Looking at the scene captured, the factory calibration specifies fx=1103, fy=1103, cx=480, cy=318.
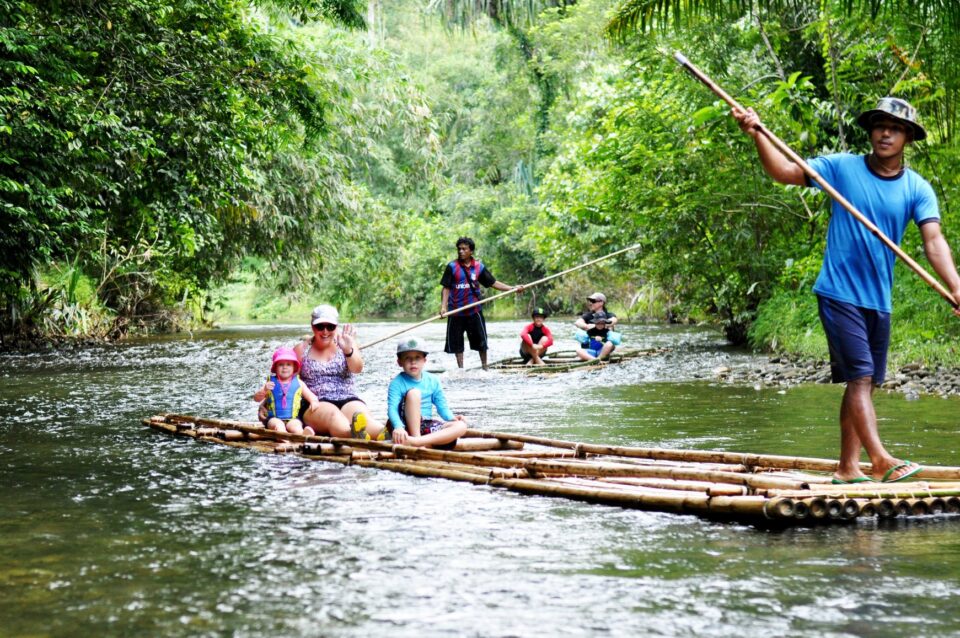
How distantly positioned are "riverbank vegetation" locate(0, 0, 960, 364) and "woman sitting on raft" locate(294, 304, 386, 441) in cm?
380

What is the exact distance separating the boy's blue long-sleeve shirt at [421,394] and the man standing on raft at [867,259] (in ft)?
9.58

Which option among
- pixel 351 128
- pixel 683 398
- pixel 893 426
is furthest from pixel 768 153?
pixel 351 128

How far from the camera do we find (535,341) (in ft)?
55.0

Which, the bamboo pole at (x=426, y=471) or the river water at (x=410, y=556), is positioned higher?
the bamboo pole at (x=426, y=471)

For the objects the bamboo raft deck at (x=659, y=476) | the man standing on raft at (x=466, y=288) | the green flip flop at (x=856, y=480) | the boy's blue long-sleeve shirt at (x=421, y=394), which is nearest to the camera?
the bamboo raft deck at (x=659, y=476)

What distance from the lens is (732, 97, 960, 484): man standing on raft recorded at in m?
5.54

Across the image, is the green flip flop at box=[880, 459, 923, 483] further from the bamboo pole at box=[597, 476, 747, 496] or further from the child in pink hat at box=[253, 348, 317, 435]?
the child in pink hat at box=[253, 348, 317, 435]

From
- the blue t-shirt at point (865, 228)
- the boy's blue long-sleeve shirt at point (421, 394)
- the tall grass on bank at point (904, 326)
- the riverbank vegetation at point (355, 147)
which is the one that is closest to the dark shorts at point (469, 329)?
the riverbank vegetation at point (355, 147)

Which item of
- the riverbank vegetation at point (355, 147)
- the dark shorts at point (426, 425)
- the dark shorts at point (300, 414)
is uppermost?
the riverbank vegetation at point (355, 147)

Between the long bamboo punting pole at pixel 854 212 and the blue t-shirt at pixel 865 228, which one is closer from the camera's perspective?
the long bamboo punting pole at pixel 854 212

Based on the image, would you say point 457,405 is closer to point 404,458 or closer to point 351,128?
point 404,458

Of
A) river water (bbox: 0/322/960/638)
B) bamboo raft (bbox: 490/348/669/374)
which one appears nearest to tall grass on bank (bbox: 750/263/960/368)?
bamboo raft (bbox: 490/348/669/374)

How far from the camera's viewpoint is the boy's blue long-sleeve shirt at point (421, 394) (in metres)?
7.61

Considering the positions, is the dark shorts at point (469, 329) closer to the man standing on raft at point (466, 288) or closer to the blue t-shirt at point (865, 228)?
the man standing on raft at point (466, 288)
